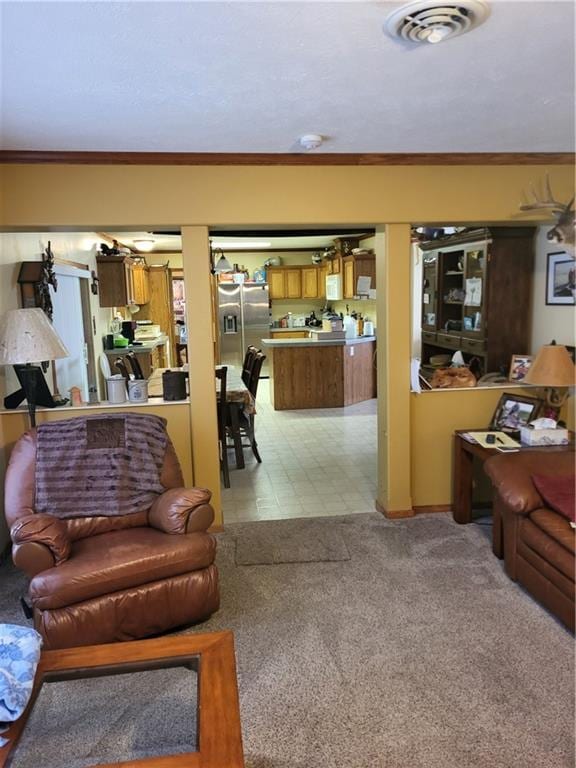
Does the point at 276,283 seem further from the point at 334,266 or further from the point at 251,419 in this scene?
the point at 251,419

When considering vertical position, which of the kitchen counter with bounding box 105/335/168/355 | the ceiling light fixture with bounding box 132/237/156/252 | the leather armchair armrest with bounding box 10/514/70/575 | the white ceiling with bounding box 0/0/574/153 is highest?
the ceiling light fixture with bounding box 132/237/156/252

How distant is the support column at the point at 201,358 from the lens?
3600 millimetres

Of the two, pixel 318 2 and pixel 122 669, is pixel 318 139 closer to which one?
pixel 318 2

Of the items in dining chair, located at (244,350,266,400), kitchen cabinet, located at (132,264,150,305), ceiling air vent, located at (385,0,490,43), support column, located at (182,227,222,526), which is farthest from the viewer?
kitchen cabinet, located at (132,264,150,305)

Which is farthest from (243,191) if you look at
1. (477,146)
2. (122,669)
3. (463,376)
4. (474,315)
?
(122,669)

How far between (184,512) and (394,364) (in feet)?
6.00

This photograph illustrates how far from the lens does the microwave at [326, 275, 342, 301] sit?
901 cm

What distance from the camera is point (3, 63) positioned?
2.05 metres

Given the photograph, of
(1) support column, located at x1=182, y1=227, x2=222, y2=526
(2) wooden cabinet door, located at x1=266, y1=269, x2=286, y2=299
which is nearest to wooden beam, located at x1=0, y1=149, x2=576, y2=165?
(1) support column, located at x1=182, y1=227, x2=222, y2=526

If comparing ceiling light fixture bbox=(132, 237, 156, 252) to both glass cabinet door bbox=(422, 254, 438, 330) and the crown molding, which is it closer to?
glass cabinet door bbox=(422, 254, 438, 330)

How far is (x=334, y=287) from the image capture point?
935cm

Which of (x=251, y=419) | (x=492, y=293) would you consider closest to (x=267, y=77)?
(x=492, y=293)

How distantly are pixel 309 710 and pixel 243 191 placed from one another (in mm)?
2881

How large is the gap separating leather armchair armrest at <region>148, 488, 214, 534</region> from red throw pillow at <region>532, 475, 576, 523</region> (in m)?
1.75
